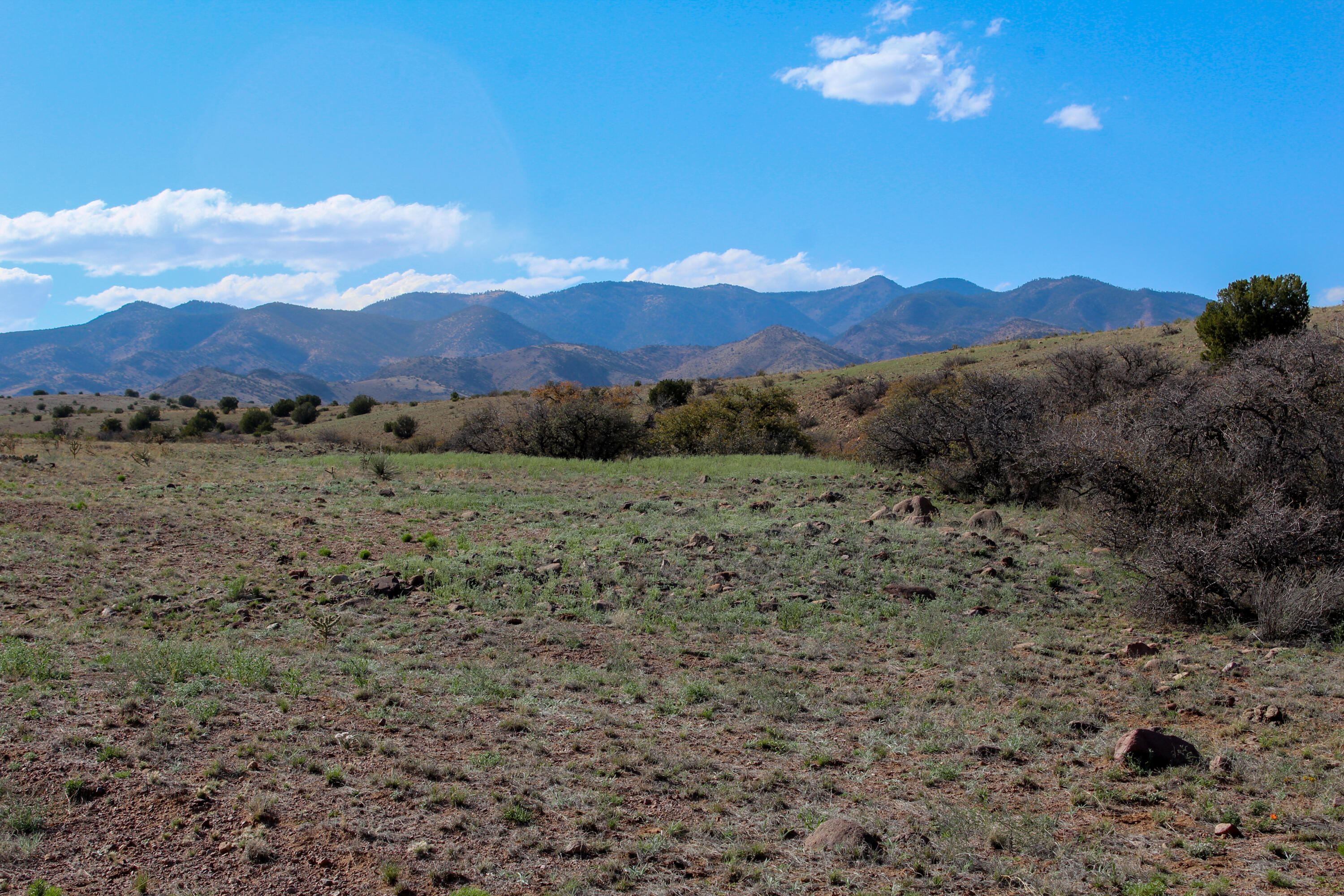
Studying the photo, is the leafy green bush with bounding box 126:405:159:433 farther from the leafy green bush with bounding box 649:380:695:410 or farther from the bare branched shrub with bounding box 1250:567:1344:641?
the bare branched shrub with bounding box 1250:567:1344:641

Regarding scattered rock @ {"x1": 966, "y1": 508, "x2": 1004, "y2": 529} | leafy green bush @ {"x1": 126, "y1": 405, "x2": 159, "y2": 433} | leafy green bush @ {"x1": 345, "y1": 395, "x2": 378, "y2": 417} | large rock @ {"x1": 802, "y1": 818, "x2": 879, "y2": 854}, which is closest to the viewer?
large rock @ {"x1": 802, "y1": 818, "x2": 879, "y2": 854}

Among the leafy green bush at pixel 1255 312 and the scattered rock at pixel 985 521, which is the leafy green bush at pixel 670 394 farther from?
the scattered rock at pixel 985 521

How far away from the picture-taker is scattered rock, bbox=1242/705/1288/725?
6074mm

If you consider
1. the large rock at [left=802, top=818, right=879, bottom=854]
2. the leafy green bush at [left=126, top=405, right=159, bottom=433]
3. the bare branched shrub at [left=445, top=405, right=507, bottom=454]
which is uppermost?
the leafy green bush at [left=126, top=405, right=159, bottom=433]

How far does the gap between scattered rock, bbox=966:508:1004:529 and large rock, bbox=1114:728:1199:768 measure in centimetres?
832

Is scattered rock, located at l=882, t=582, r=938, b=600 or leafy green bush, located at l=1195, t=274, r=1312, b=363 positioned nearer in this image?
scattered rock, located at l=882, t=582, r=938, b=600

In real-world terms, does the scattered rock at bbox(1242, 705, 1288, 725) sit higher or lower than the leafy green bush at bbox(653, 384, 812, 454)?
lower

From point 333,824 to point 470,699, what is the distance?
89.4 inches

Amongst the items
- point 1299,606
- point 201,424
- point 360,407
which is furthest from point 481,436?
point 1299,606

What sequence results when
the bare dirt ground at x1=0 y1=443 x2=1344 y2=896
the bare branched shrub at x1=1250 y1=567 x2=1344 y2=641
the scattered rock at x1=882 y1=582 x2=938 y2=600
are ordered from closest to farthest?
the bare dirt ground at x1=0 y1=443 x2=1344 y2=896
the bare branched shrub at x1=1250 y1=567 x2=1344 y2=641
the scattered rock at x1=882 y1=582 x2=938 y2=600

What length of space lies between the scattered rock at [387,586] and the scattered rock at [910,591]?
6.78 metres

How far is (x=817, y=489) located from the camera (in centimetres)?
1861

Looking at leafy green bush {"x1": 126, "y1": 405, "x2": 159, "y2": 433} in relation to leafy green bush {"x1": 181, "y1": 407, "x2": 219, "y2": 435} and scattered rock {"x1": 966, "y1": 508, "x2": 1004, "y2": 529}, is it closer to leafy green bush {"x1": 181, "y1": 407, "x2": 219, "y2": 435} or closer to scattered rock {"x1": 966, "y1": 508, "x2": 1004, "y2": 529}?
leafy green bush {"x1": 181, "y1": 407, "x2": 219, "y2": 435}

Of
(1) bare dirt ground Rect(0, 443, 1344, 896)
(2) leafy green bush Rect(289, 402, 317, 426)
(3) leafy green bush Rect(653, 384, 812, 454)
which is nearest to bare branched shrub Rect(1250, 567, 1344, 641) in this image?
(1) bare dirt ground Rect(0, 443, 1344, 896)
